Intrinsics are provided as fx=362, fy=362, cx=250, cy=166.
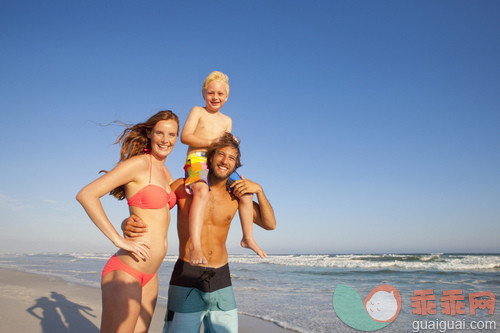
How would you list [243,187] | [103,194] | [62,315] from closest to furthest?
1. [103,194]
2. [243,187]
3. [62,315]

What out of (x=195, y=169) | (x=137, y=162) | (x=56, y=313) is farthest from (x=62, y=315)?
(x=137, y=162)

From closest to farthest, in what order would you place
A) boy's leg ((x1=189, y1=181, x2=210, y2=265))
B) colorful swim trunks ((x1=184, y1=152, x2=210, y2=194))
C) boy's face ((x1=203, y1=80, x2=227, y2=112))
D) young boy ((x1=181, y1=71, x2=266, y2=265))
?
boy's leg ((x1=189, y1=181, x2=210, y2=265)) → young boy ((x1=181, y1=71, x2=266, y2=265)) → colorful swim trunks ((x1=184, y1=152, x2=210, y2=194)) → boy's face ((x1=203, y1=80, x2=227, y2=112))

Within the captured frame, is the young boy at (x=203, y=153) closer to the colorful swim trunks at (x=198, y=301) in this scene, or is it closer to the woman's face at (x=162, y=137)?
the colorful swim trunks at (x=198, y=301)

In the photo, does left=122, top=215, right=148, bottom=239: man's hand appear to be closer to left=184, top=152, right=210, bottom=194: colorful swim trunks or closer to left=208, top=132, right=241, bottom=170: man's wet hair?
left=184, top=152, right=210, bottom=194: colorful swim trunks

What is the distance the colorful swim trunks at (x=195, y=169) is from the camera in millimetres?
3059

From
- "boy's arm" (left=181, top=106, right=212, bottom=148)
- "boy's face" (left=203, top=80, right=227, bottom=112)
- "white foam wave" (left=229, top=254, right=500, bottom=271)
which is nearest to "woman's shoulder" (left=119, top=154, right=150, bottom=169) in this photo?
"boy's arm" (left=181, top=106, right=212, bottom=148)

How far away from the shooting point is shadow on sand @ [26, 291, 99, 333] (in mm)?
6445

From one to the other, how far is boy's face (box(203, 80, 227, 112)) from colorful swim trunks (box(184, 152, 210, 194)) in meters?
0.65

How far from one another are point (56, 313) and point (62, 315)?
247 millimetres

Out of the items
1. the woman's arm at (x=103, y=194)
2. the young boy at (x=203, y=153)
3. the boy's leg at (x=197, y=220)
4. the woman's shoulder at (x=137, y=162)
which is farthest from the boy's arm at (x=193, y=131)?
the woman's arm at (x=103, y=194)

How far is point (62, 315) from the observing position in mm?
7352

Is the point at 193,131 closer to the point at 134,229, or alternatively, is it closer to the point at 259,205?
the point at 259,205

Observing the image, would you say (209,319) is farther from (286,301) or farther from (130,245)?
(286,301)

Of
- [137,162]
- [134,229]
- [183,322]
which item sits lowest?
[183,322]
